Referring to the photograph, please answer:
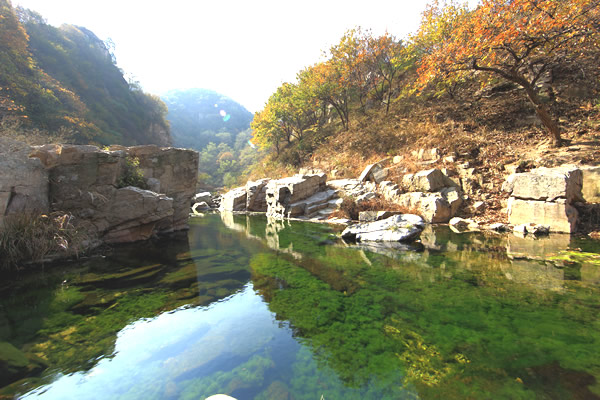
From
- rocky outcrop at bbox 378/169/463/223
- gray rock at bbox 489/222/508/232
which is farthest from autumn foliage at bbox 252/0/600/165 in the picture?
gray rock at bbox 489/222/508/232

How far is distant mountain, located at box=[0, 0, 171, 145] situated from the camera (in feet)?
66.1

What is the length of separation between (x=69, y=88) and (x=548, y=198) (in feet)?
159

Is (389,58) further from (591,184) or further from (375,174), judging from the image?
(591,184)

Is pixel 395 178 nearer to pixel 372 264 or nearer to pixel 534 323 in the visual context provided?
pixel 372 264

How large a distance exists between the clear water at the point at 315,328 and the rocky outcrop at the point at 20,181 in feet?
6.39

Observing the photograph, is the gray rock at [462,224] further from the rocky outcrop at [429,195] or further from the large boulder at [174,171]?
the large boulder at [174,171]

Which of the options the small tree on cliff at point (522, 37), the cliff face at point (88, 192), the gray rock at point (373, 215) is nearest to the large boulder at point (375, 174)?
the gray rock at point (373, 215)

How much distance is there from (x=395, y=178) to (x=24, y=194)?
14.2m

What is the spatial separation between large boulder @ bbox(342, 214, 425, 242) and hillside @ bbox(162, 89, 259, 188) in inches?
2047

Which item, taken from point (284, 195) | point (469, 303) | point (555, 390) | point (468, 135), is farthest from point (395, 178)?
point (555, 390)

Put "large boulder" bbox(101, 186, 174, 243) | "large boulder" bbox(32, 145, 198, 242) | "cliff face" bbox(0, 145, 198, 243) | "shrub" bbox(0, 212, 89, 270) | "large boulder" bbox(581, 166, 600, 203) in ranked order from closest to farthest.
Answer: "shrub" bbox(0, 212, 89, 270), "cliff face" bbox(0, 145, 198, 243), "large boulder" bbox(32, 145, 198, 242), "large boulder" bbox(581, 166, 600, 203), "large boulder" bbox(101, 186, 174, 243)

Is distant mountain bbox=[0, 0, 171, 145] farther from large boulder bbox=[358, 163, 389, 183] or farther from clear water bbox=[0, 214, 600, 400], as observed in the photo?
large boulder bbox=[358, 163, 389, 183]

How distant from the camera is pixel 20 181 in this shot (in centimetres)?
651

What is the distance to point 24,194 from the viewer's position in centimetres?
656
